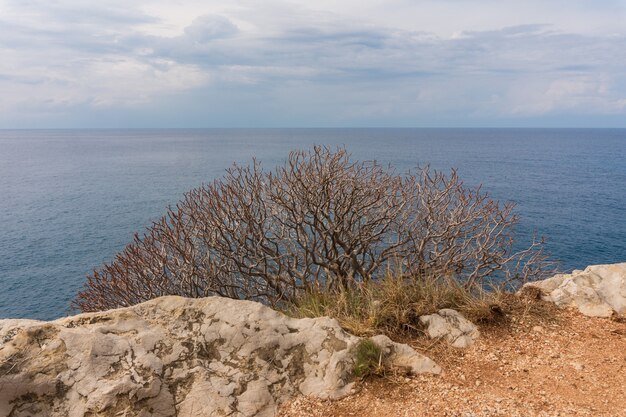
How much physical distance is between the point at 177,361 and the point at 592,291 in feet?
26.2

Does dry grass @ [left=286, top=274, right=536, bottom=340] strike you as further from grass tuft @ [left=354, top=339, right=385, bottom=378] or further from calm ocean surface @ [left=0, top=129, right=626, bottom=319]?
calm ocean surface @ [left=0, top=129, right=626, bottom=319]

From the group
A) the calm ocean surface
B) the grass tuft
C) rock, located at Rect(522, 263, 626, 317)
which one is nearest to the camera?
the grass tuft

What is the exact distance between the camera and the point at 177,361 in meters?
6.41

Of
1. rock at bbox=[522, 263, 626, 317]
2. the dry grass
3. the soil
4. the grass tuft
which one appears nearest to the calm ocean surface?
the dry grass

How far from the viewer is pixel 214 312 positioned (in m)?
7.24

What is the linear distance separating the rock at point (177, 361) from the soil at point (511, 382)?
35 cm

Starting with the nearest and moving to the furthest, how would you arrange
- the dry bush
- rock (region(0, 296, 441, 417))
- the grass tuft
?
1. rock (region(0, 296, 441, 417))
2. the grass tuft
3. the dry bush

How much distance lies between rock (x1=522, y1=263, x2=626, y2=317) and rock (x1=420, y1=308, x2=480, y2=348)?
227 centimetres

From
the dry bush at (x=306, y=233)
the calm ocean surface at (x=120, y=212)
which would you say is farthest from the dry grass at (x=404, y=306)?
the calm ocean surface at (x=120, y=212)

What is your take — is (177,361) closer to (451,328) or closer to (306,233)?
(451,328)

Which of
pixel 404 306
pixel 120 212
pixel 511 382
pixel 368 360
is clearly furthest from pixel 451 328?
pixel 120 212

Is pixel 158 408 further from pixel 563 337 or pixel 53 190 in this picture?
pixel 53 190

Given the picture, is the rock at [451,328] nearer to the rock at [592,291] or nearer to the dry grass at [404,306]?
the dry grass at [404,306]

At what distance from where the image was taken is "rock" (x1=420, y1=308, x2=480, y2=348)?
7602mm
